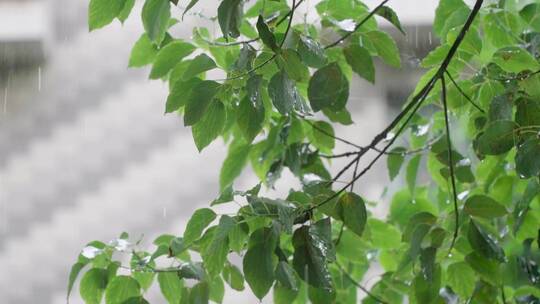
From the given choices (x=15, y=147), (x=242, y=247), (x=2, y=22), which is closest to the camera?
(x=242, y=247)

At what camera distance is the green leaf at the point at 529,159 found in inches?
24.1

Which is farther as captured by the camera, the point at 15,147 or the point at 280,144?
the point at 15,147

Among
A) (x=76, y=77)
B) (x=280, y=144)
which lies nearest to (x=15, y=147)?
(x=76, y=77)

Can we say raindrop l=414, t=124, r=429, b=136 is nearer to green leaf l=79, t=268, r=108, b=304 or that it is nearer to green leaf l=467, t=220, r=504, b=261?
green leaf l=467, t=220, r=504, b=261

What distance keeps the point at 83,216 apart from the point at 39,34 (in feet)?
2.77

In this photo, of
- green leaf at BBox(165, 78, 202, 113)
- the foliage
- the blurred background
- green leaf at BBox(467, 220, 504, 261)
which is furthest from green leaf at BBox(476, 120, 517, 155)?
the blurred background

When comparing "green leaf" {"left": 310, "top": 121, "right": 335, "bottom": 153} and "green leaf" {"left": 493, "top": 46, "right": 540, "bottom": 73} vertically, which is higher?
"green leaf" {"left": 493, "top": 46, "right": 540, "bottom": 73}

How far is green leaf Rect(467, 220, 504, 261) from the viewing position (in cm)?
73

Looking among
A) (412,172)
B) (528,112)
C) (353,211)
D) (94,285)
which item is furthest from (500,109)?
(94,285)

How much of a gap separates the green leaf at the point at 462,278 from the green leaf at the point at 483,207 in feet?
0.22

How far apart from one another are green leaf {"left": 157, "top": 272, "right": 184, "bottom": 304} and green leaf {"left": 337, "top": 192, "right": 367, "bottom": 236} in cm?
14

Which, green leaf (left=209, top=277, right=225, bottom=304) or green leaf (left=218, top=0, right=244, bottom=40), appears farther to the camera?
green leaf (left=209, top=277, right=225, bottom=304)

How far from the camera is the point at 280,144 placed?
86cm

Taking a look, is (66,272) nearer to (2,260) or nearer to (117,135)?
(2,260)
